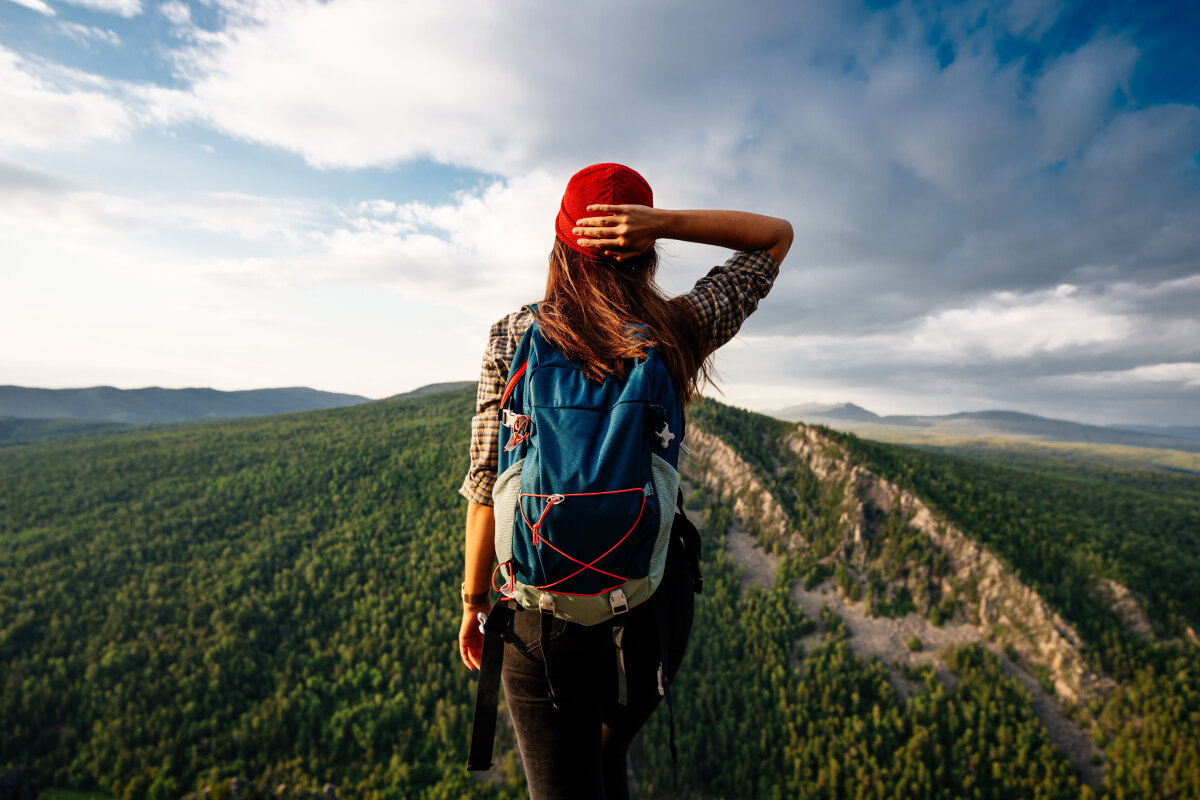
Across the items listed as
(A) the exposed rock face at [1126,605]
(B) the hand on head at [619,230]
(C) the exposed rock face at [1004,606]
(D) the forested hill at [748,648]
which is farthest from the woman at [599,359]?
(A) the exposed rock face at [1126,605]

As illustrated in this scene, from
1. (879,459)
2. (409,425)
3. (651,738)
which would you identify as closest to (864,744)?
(651,738)

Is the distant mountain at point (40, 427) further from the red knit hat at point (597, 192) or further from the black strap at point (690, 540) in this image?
the black strap at point (690, 540)

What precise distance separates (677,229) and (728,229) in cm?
35

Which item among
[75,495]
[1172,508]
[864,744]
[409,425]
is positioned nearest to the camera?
[864,744]

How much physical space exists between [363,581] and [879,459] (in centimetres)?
2683

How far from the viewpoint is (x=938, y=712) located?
16.3 metres

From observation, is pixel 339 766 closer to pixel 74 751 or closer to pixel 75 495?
pixel 74 751

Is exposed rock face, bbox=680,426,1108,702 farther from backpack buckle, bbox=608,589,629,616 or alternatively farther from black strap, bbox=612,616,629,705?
backpack buckle, bbox=608,589,629,616

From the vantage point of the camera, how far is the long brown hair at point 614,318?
95.0 inches

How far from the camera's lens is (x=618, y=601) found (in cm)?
229

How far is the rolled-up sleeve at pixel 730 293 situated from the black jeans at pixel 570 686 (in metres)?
1.56

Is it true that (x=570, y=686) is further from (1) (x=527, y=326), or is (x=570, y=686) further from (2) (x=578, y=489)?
(1) (x=527, y=326)

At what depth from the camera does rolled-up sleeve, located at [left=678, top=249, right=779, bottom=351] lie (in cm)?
288

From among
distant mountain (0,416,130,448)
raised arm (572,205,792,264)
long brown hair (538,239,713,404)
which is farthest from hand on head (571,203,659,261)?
distant mountain (0,416,130,448)
